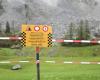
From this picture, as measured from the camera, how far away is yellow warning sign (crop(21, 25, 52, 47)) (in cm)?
862

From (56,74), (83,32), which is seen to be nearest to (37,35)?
(56,74)

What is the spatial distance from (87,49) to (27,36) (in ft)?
135

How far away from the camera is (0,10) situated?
70438 millimetres

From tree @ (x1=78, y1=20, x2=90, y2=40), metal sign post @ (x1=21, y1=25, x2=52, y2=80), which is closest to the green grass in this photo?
metal sign post @ (x1=21, y1=25, x2=52, y2=80)

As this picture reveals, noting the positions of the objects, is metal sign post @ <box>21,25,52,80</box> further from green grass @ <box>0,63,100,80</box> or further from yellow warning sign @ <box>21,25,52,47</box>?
green grass @ <box>0,63,100,80</box>

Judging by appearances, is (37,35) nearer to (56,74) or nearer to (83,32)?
(56,74)

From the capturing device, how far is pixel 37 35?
8.63m

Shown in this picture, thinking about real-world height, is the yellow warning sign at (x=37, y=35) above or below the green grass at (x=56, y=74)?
above

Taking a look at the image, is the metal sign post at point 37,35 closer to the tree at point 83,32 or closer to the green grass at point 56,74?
the green grass at point 56,74

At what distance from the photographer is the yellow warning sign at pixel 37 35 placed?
28.3 ft

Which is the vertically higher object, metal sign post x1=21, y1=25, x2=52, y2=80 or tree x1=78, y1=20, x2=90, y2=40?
metal sign post x1=21, y1=25, x2=52, y2=80

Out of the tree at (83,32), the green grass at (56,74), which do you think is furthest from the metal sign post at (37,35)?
the tree at (83,32)

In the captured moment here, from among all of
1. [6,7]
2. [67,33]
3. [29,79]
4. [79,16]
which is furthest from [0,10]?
[29,79]

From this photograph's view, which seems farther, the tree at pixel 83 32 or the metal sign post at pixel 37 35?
the tree at pixel 83 32
